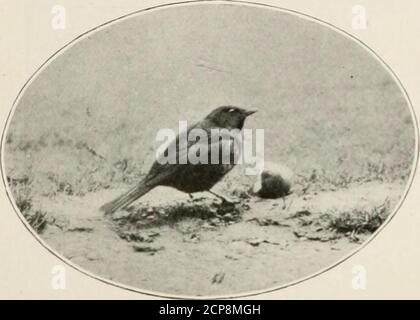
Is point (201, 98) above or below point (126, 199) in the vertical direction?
above

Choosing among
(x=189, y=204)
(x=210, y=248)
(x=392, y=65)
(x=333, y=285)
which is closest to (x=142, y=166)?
(x=189, y=204)

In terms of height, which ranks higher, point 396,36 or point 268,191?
point 396,36

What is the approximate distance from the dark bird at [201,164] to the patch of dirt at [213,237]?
0.14 feet

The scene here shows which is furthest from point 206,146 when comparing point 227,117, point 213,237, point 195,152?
point 213,237

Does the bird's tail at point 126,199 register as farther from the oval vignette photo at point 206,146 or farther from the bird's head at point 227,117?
the bird's head at point 227,117

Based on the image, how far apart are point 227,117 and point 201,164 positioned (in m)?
0.25

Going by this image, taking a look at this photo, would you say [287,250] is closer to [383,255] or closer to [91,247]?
[383,255]

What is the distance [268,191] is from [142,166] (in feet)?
1.94

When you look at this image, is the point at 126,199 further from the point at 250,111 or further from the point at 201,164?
the point at 250,111

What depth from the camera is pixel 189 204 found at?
133 inches

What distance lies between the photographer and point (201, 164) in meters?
3.37

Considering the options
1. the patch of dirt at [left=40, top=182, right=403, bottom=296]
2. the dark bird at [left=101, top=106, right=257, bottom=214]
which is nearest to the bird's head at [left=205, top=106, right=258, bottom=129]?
the dark bird at [left=101, top=106, right=257, bottom=214]

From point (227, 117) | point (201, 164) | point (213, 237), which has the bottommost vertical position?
Result: point (213, 237)

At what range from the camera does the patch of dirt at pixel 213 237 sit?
3.32 metres
